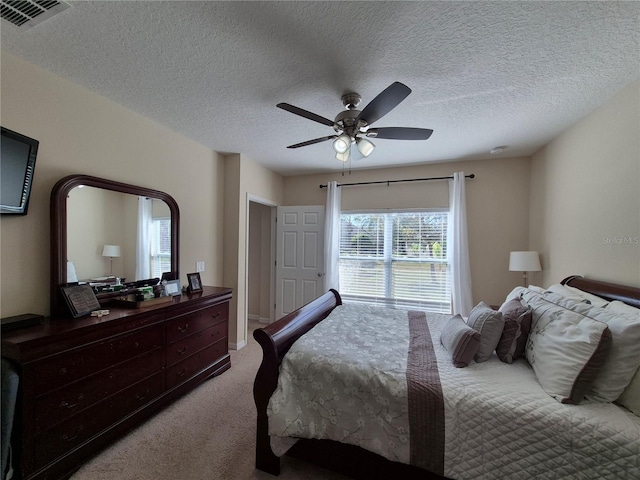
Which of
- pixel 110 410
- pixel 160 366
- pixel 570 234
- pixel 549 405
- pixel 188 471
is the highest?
pixel 570 234

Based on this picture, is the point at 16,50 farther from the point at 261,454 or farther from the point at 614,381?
the point at 614,381

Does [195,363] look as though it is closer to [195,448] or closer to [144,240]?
[195,448]

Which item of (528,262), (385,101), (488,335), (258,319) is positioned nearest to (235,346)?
(258,319)

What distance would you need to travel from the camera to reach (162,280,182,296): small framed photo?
2482 mm

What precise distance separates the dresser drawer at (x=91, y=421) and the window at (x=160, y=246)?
3.36 ft

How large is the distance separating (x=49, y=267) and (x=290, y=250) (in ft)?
9.45

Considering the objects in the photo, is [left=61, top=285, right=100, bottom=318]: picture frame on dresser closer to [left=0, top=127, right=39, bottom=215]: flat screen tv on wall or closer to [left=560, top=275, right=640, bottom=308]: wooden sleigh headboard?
[left=0, top=127, right=39, bottom=215]: flat screen tv on wall

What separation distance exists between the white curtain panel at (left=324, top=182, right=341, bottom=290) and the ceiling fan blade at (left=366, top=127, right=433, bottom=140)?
212cm

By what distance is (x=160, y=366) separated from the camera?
2.15 m

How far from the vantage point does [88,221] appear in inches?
81.0

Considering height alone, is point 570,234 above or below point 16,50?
below

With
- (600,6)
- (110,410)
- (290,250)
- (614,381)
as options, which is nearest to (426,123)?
(600,6)

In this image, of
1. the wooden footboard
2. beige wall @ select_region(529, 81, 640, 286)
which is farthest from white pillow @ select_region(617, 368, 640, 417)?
the wooden footboard

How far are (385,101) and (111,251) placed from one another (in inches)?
97.1
